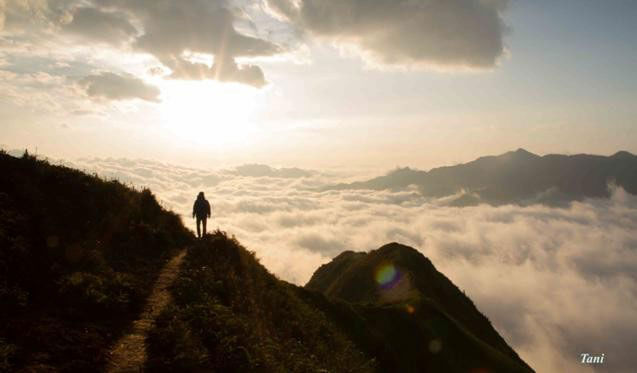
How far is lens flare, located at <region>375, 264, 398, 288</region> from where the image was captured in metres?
79.1

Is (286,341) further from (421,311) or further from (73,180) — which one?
(421,311)

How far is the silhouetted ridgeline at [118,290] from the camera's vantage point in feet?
32.9

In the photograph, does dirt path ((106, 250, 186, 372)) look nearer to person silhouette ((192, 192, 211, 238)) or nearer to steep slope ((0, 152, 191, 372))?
steep slope ((0, 152, 191, 372))

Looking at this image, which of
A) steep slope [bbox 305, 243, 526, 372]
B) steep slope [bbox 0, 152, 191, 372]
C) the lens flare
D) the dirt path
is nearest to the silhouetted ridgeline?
steep slope [bbox 0, 152, 191, 372]

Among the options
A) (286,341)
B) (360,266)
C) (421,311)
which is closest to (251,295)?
(286,341)

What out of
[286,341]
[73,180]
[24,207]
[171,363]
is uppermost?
[73,180]

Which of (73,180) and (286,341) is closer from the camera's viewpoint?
(286,341)

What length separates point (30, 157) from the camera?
19641 millimetres

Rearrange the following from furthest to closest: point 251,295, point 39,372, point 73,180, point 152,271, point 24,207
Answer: point 73,180
point 251,295
point 152,271
point 24,207
point 39,372

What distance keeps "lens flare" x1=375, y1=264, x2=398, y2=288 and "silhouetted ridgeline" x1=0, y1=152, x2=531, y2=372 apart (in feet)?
182

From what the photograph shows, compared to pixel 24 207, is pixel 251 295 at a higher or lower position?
Answer: lower

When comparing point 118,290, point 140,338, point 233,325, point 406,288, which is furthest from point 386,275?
point 140,338

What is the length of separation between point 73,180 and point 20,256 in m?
8.54

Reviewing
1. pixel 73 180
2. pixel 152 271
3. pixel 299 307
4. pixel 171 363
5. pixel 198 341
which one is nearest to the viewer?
pixel 171 363
